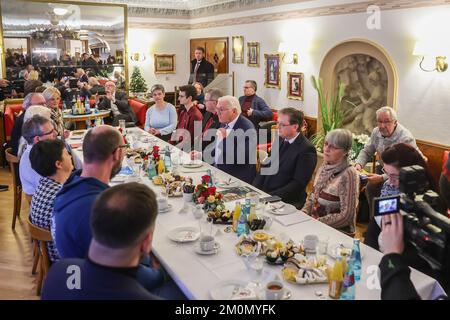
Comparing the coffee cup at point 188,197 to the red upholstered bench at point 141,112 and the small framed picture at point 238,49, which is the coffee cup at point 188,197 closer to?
the red upholstered bench at point 141,112

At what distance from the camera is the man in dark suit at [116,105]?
8.21m

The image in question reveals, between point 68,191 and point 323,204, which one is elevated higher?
point 68,191

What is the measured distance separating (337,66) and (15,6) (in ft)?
23.3

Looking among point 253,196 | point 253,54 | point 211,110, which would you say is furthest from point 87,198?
point 253,54

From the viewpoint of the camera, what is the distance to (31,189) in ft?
12.2

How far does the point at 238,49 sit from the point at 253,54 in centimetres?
59

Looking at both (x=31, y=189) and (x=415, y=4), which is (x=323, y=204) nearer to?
(x=31, y=189)

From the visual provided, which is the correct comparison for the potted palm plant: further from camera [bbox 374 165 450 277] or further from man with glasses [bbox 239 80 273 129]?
camera [bbox 374 165 450 277]

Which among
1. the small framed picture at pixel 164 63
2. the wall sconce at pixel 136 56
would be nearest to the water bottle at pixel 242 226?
the wall sconce at pixel 136 56

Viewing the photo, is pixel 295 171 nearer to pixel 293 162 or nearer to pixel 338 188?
pixel 293 162

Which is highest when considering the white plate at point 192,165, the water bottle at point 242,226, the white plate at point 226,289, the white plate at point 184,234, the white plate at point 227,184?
the white plate at point 192,165

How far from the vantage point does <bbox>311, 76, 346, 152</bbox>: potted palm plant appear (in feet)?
21.1

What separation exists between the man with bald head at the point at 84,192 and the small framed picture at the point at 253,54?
6402 mm
